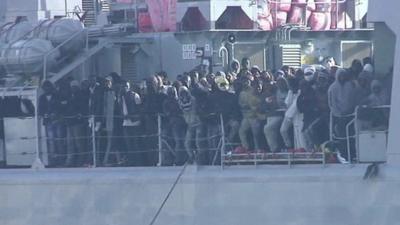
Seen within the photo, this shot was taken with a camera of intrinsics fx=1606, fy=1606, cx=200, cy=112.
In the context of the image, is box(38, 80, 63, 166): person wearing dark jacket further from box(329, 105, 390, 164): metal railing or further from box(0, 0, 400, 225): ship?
box(329, 105, 390, 164): metal railing

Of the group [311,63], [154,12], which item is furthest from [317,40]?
[154,12]

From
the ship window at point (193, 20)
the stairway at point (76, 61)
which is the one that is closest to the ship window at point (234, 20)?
the ship window at point (193, 20)

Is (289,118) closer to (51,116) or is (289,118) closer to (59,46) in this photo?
(51,116)

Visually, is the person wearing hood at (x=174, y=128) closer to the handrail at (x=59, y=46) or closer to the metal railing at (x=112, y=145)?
the metal railing at (x=112, y=145)

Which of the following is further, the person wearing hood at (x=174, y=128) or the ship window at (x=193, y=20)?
the ship window at (x=193, y=20)

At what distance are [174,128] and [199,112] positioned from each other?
301 millimetres

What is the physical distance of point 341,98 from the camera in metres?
14.8

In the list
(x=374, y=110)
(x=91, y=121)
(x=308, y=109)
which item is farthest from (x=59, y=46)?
(x=374, y=110)

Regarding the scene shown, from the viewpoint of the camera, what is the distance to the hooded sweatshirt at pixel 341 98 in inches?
584

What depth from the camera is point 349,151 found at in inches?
584

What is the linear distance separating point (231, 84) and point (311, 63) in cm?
221

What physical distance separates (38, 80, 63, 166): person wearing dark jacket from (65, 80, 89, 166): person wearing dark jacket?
116 millimetres

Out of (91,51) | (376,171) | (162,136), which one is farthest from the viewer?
(91,51)

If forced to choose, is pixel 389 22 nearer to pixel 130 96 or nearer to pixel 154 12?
pixel 130 96
